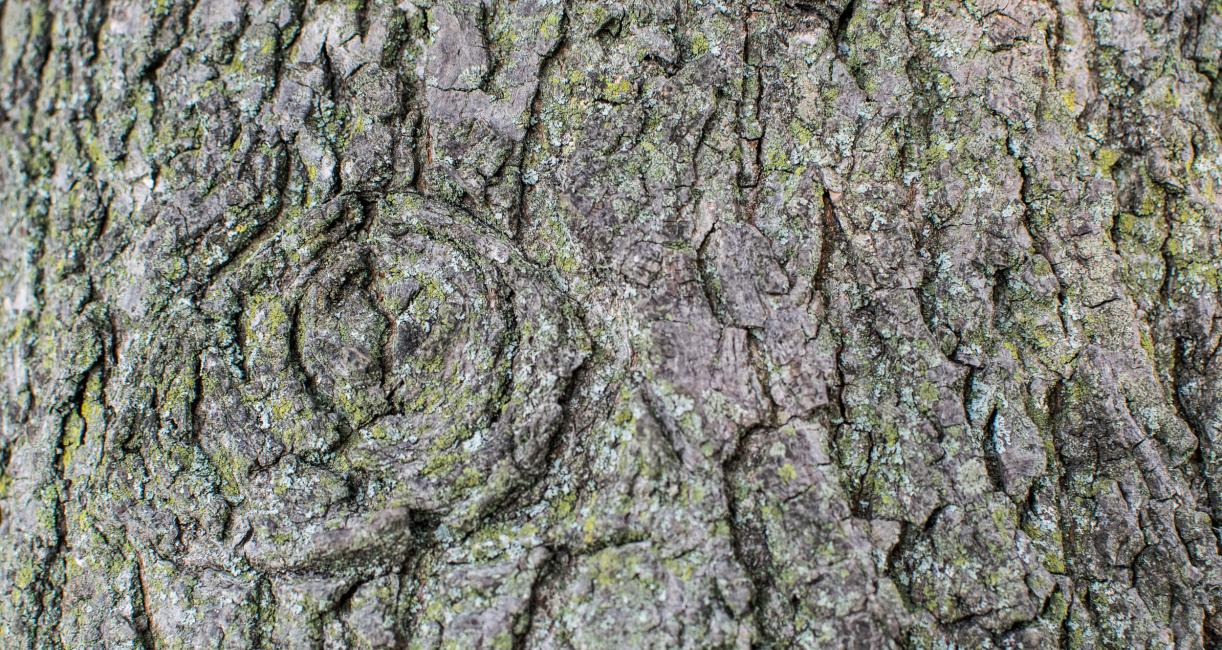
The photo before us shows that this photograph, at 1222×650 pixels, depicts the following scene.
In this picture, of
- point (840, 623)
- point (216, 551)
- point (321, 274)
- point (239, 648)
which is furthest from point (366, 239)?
point (840, 623)

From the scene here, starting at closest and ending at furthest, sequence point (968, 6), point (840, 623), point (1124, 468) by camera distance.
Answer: point (840, 623), point (1124, 468), point (968, 6)

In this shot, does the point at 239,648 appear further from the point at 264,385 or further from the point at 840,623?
the point at 840,623

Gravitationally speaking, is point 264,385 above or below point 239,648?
above

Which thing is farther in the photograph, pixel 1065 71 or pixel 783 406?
pixel 1065 71

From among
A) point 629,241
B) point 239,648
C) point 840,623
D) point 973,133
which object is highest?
point 973,133

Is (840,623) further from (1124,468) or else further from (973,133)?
(973,133)

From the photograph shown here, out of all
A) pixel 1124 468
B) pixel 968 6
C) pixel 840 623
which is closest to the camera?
pixel 840 623
